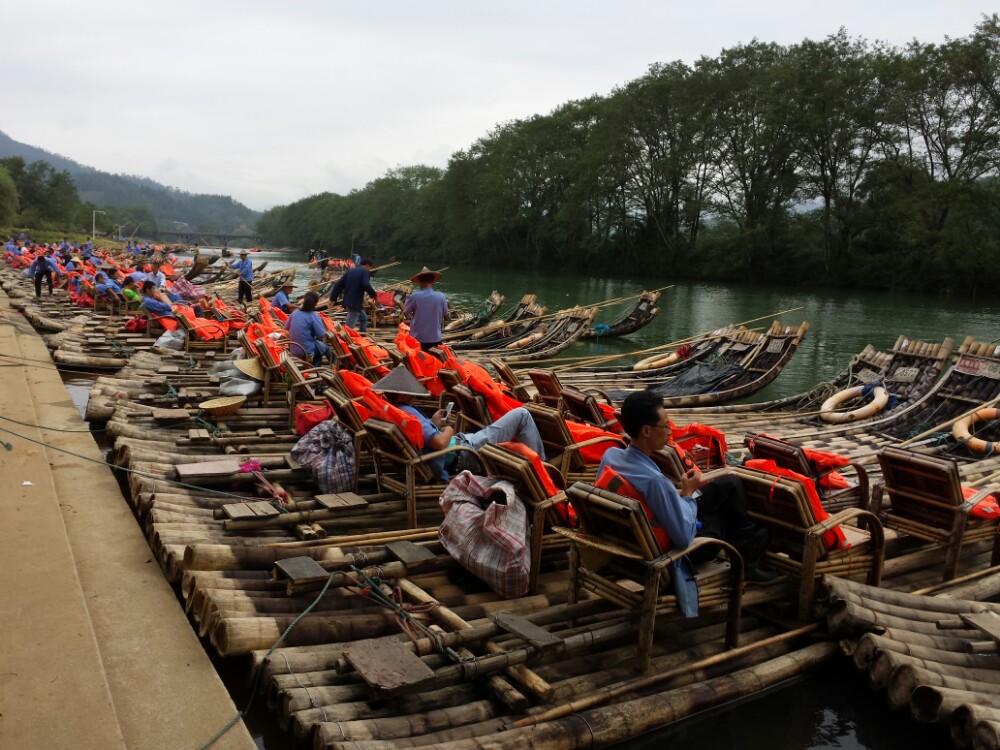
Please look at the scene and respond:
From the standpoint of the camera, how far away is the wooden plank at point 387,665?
9.91 feet

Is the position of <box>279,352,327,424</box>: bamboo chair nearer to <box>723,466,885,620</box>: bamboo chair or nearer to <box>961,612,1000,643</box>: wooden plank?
<box>723,466,885,620</box>: bamboo chair

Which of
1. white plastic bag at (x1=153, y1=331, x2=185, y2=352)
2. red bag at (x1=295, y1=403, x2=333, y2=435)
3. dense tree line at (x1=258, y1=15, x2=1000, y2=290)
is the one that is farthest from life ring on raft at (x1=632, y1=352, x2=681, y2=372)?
dense tree line at (x1=258, y1=15, x2=1000, y2=290)

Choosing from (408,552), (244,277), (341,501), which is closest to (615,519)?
(408,552)

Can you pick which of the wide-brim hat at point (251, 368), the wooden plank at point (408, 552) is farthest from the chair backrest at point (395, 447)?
the wide-brim hat at point (251, 368)

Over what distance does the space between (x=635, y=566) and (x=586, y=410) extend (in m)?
2.96

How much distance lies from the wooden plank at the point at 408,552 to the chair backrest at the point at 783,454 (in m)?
2.27

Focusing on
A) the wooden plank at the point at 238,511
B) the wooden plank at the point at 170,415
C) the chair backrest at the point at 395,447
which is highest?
the chair backrest at the point at 395,447

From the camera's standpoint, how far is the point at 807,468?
488 centimetres

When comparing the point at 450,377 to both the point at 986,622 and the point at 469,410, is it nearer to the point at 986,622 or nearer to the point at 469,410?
the point at 469,410

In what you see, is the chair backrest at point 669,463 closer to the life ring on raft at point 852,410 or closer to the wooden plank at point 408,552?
the wooden plank at point 408,552

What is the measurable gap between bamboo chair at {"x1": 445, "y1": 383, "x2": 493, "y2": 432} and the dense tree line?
116 feet

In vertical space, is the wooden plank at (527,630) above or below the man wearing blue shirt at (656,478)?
below

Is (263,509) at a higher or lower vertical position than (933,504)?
lower

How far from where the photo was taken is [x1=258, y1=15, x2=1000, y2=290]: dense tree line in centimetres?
3531
